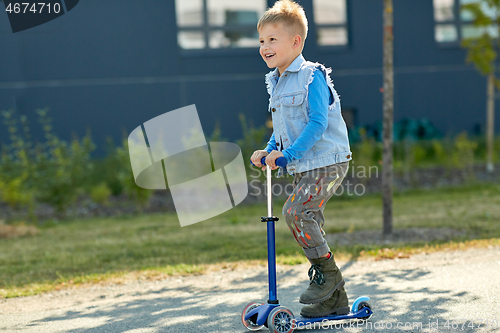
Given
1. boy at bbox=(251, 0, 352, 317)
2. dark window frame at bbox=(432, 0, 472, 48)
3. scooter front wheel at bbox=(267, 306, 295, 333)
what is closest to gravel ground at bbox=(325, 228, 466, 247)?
boy at bbox=(251, 0, 352, 317)

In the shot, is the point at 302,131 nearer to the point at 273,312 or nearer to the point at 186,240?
the point at 273,312

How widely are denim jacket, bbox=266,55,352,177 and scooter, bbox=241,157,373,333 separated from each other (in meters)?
0.25

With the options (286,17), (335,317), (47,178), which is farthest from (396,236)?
(47,178)

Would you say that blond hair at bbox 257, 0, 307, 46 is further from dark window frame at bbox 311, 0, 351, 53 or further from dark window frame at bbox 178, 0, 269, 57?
dark window frame at bbox 311, 0, 351, 53

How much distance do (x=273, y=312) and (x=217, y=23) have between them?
1053 cm

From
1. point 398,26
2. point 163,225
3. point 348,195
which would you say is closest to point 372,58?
point 398,26

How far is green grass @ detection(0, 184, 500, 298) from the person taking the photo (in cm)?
527

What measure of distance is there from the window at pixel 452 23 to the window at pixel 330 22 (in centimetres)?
238

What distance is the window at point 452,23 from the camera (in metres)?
13.7

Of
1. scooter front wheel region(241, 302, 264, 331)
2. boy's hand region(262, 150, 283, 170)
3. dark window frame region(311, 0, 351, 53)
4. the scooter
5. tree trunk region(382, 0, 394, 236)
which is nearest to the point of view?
boy's hand region(262, 150, 283, 170)

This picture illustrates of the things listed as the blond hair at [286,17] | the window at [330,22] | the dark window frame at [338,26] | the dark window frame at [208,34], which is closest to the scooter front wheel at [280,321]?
the blond hair at [286,17]

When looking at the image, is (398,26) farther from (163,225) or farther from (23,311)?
(23,311)

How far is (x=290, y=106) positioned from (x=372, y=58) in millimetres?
10544

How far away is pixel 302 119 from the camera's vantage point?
3.27 m
